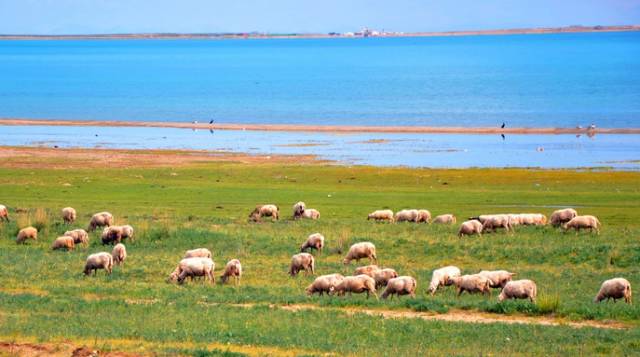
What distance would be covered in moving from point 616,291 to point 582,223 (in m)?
11.0

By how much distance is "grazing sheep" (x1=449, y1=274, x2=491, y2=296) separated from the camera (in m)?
24.3

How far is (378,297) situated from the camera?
80.3 feet

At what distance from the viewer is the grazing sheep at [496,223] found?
112 feet

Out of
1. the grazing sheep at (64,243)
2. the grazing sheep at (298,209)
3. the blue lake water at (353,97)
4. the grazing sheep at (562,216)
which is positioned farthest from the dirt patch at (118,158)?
the grazing sheep at (562,216)

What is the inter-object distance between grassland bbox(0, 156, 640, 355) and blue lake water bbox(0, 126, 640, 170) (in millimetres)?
9206

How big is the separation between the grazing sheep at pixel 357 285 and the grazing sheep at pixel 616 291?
16.7 ft

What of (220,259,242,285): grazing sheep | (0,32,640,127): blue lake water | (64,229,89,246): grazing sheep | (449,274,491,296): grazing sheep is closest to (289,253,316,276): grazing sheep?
(220,259,242,285): grazing sheep

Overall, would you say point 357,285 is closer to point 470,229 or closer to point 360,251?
point 360,251

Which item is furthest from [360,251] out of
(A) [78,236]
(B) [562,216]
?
(A) [78,236]

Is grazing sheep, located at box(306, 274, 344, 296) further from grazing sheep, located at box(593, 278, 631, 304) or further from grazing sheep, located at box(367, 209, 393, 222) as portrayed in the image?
grazing sheep, located at box(367, 209, 393, 222)

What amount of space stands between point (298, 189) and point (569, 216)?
17135 mm

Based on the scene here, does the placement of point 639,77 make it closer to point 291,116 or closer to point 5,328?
point 291,116

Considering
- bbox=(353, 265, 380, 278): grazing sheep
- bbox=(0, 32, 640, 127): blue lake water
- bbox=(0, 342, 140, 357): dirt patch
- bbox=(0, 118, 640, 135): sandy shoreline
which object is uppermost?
bbox=(0, 32, 640, 127): blue lake water

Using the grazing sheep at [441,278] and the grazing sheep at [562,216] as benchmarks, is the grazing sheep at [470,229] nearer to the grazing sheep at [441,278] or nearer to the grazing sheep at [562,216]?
the grazing sheep at [562,216]
